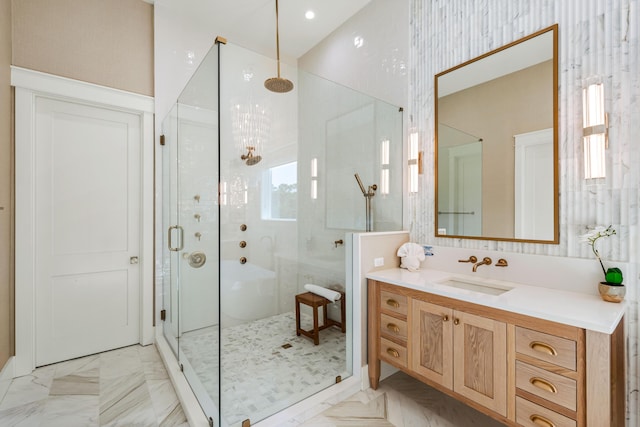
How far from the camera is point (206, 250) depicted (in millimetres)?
1787

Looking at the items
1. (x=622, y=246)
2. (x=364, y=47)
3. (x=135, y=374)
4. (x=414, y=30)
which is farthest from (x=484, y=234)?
(x=135, y=374)

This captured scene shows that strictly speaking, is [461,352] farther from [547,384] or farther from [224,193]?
[224,193]

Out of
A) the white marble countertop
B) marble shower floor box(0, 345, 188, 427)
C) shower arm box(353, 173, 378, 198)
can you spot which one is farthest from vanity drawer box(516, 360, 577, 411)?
marble shower floor box(0, 345, 188, 427)

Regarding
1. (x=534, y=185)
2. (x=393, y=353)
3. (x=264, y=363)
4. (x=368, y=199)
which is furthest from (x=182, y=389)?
(x=534, y=185)

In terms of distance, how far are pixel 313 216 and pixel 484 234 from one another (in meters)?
1.21

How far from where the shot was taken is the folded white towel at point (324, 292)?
2172 mm

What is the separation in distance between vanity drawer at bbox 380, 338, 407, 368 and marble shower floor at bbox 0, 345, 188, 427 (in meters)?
1.28

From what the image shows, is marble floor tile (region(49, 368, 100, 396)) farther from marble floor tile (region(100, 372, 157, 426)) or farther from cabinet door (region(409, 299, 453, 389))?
cabinet door (region(409, 299, 453, 389))

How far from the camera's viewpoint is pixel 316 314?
216 cm

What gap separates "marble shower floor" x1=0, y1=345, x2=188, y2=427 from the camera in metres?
1.71

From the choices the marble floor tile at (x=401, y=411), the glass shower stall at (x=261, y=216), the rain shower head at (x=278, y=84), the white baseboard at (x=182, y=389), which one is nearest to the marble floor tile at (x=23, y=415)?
the white baseboard at (x=182, y=389)

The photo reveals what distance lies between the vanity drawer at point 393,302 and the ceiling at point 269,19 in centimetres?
264

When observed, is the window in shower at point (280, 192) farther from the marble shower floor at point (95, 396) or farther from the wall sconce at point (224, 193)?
the marble shower floor at point (95, 396)

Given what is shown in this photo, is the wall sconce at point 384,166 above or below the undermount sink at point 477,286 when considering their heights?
above
